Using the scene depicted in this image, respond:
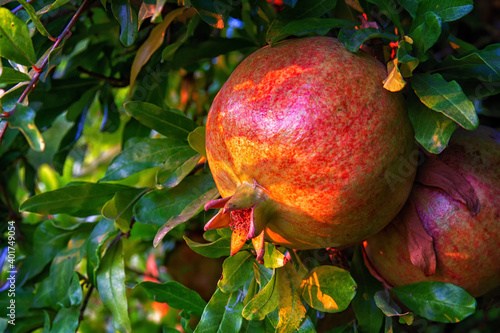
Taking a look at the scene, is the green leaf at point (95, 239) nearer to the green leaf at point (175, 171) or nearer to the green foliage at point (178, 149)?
the green foliage at point (178, 149)

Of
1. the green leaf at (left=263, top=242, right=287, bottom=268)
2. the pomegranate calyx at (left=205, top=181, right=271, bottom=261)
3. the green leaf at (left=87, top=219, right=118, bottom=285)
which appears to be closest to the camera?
the pomegranate calyx at (left=205, top=181, right=271, bottom=261)

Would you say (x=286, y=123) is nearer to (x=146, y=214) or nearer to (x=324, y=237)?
(x=324, y=237)

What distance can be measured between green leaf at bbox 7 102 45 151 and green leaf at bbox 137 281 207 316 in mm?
404

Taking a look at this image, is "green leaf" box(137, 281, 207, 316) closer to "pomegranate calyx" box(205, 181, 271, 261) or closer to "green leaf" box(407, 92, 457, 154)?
"pomegranate calyx" box(205, 181, 271, 261)

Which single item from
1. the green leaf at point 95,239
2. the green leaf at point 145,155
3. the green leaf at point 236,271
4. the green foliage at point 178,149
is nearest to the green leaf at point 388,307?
the green foliage at point 178,149

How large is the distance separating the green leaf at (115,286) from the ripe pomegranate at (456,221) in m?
0.55

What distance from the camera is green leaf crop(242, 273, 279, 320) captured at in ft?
2.68

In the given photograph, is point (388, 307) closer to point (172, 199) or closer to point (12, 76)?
point (172, 199)

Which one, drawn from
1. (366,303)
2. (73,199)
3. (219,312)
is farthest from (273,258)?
(73,199)

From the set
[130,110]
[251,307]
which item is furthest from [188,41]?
[251,307]

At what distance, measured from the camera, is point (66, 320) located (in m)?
1.11

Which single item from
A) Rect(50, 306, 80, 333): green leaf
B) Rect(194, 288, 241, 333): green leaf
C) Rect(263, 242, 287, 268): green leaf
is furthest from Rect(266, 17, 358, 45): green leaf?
Rect(50, 306, 80, 333): green leaf

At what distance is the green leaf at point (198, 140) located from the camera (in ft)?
3.05

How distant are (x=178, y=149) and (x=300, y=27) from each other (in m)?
0.38
